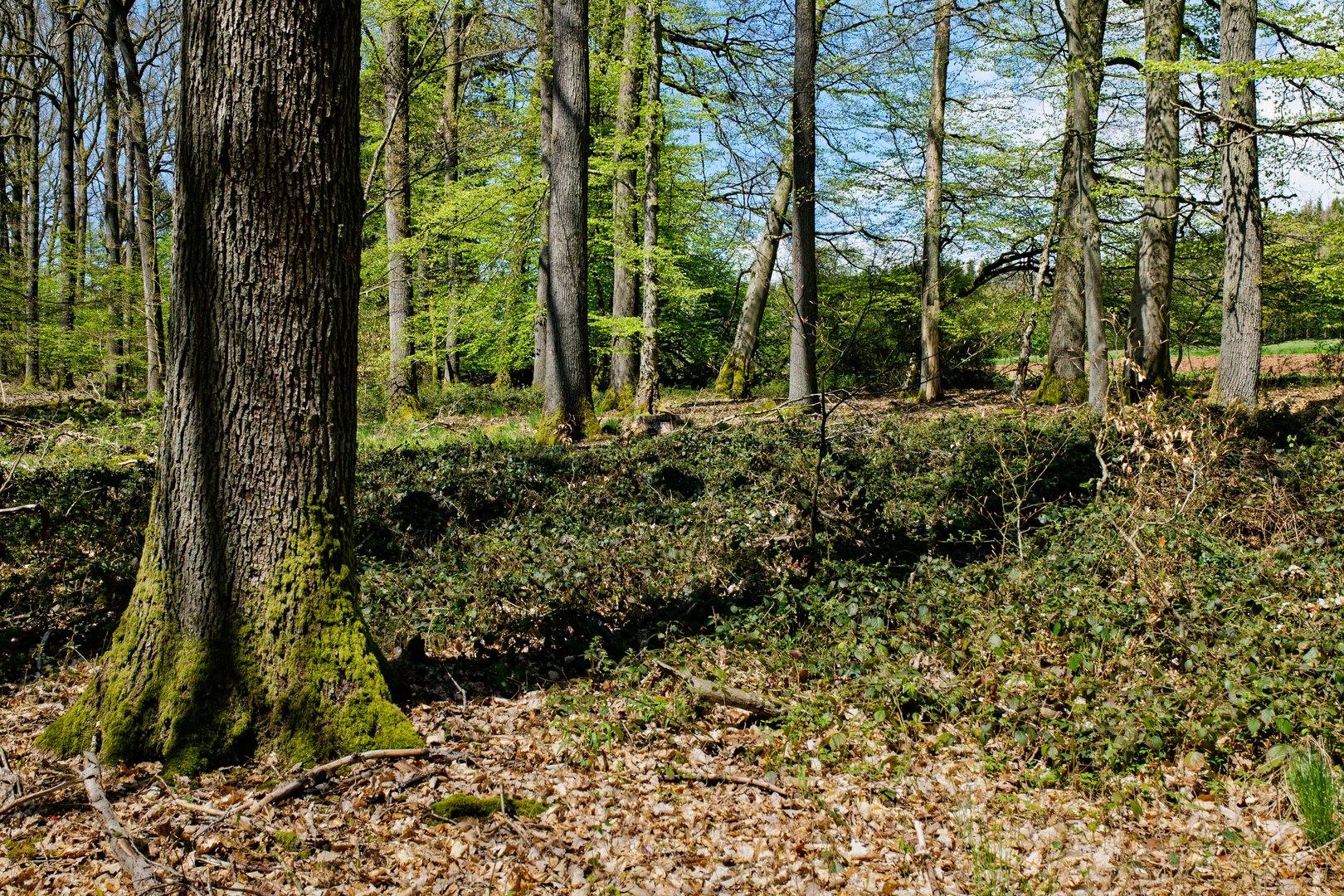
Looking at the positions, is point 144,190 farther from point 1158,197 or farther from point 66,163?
point 1158,197

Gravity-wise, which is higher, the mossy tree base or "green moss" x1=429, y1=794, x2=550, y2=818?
the mossy tree base

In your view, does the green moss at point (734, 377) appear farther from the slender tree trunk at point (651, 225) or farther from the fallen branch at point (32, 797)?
the fallen branch at point (32, 797)

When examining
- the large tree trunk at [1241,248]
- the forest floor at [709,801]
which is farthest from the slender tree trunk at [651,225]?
the forest floor at [709,801]

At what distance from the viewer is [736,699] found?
4312mm

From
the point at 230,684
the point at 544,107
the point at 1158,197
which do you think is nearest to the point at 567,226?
the point at 544,107

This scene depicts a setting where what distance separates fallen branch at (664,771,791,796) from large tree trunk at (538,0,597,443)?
7181 millimetres

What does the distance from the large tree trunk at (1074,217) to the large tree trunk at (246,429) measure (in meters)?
11.0

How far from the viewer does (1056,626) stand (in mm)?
4711

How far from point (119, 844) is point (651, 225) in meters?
11.1

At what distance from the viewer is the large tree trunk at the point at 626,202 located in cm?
1288

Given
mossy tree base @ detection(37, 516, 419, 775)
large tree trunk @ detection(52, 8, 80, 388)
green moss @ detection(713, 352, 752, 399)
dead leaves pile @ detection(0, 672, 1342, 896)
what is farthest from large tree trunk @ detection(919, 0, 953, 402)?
large tree trunk @ detection(52, 8, 80, 388)

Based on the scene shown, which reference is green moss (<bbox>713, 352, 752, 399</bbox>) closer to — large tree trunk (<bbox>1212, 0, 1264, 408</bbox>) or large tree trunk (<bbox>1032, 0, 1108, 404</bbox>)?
large tree trunk (<bbox>1032, 0, 1108, 404</bbox>)

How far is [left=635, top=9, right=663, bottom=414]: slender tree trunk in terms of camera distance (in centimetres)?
1247

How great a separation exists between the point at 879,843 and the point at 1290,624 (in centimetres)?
276
